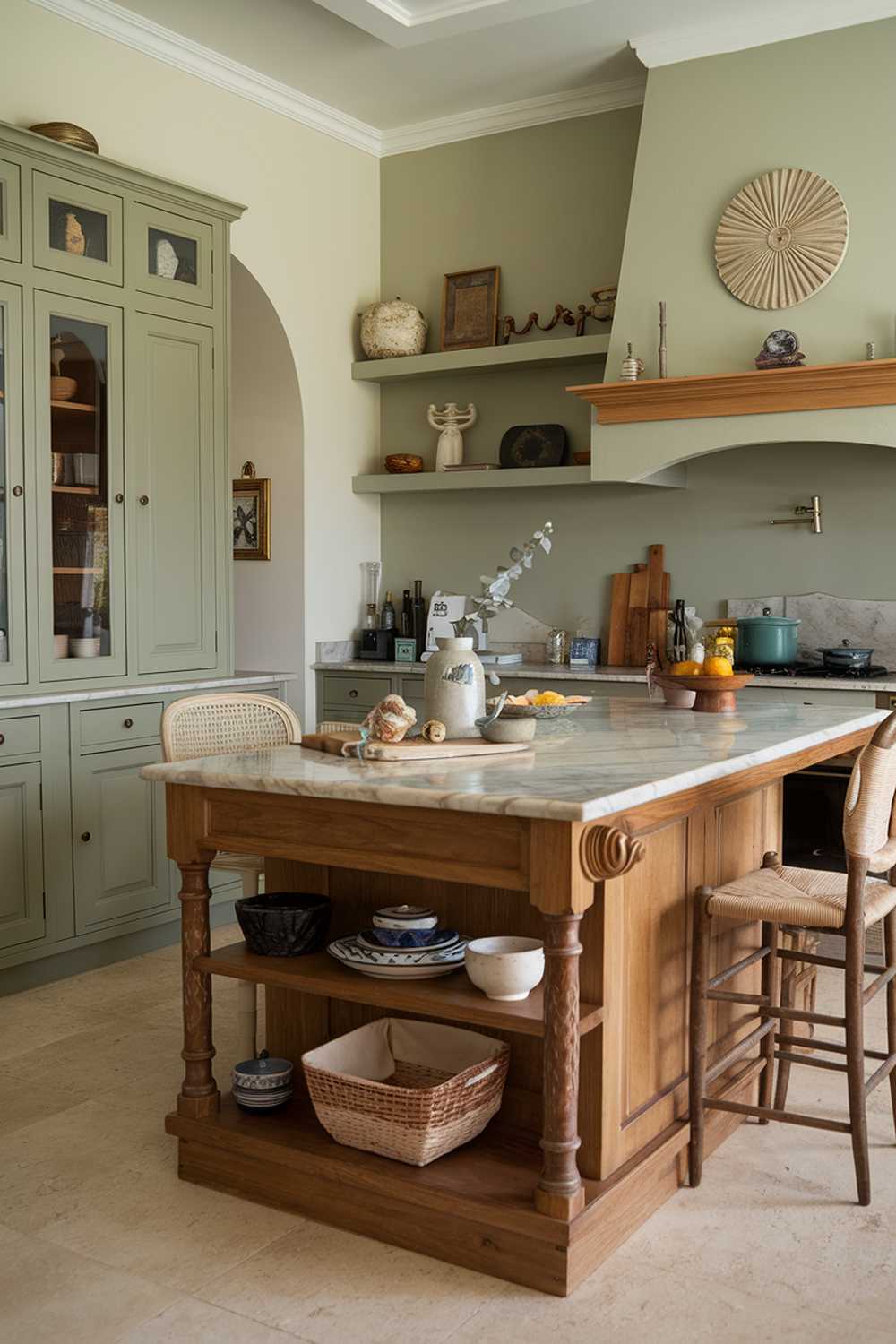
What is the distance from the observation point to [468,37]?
190 inches

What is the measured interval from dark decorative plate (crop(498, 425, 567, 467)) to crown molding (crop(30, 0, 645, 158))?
133 centimetres

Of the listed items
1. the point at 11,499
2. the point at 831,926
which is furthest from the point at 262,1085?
the point at 11,499

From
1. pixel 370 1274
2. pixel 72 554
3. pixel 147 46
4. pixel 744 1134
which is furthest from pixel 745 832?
pixel 147 46

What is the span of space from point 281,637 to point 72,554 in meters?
1.60

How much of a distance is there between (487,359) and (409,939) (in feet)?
11.7

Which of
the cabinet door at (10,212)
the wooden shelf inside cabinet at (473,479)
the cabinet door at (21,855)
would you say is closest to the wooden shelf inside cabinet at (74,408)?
the cabinet door at (10,212)

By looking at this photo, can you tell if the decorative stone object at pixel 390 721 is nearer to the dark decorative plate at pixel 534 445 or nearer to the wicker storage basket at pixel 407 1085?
the wicker storage basket at pixel 407 1085

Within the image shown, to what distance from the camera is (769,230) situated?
4684 mm

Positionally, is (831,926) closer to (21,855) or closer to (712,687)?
(712,687)

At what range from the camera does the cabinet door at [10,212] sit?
12.8ft

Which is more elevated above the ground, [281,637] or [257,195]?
[257,195]

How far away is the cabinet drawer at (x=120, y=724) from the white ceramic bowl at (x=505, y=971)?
216 cm

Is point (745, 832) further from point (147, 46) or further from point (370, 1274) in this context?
point (147, 46)

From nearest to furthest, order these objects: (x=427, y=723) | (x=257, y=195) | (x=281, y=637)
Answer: (x=427, y=723)
(x=257, y=195)
(x=281, y=637)
